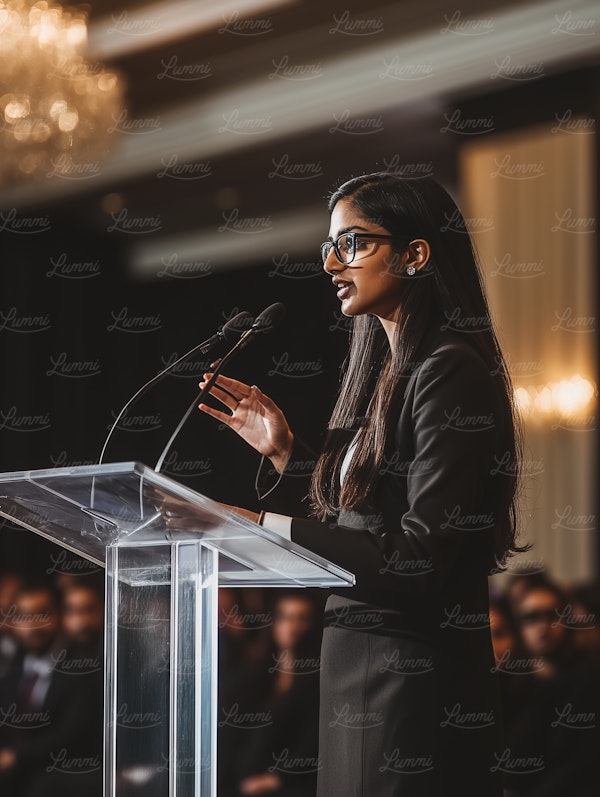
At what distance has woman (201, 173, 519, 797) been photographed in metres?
1.48

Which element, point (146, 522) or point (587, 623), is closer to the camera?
point (146, 522)

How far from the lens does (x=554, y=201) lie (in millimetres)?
5051

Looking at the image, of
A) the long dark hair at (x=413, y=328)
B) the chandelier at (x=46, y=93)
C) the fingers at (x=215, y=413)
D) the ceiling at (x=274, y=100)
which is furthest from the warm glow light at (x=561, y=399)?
the fingers at (x=215, y=413)

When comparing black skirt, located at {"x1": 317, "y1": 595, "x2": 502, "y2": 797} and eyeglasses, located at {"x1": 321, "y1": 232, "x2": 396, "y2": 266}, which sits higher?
eyeglasses, located at {"x1": 321, "y1": 232, "x2": 396, "y2": 266}

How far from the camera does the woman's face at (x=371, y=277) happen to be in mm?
1709

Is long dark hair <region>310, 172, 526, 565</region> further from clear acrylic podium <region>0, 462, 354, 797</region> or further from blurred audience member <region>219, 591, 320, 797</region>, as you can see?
blurred audience member <region>219, 591, 320, 797</region>

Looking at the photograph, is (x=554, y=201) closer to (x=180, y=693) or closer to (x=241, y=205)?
(x=241, y=205)

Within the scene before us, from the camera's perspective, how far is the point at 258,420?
5.83 feet

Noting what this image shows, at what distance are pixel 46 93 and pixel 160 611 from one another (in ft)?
11.9

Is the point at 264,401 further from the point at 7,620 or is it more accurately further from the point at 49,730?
the point at 7,620

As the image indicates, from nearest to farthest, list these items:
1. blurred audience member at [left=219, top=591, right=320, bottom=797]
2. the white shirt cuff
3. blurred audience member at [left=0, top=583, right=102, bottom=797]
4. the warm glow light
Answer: the white shirt cuff < blurred audience member at [left=219, top=591, right=320, bottom=797] < blurred audience member at [left=0, top=583, right=102, bottom=797] < the warm glow light

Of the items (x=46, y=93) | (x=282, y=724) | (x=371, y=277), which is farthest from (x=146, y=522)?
(x=46, y=93)

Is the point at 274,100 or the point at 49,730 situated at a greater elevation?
the point at 274,100

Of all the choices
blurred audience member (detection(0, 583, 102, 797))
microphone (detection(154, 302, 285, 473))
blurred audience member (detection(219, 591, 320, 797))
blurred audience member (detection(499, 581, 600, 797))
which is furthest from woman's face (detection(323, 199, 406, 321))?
blurred audience member (detection(0, 583, 102, 797))
